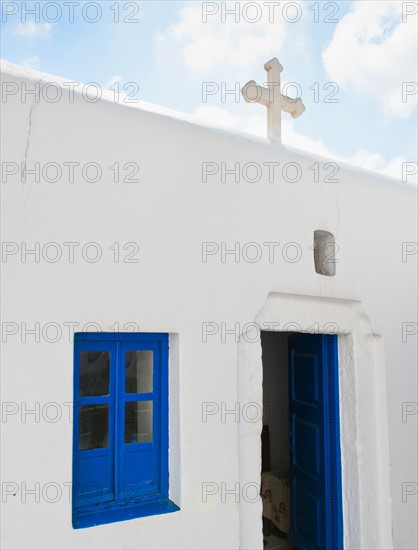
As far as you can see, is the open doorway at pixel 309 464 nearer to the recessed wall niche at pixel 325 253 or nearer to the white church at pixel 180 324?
the white church at pixel 180 324

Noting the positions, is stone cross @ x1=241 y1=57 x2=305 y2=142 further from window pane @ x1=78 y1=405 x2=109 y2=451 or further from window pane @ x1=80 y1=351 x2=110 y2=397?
window pane @ x1=78 y1=405 x2=109 y2=451

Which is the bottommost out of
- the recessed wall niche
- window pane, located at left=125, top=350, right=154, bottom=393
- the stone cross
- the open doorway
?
the open doorway

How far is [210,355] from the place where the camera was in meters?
3.23

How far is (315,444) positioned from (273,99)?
2.95 m

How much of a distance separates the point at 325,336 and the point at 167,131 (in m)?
2.10

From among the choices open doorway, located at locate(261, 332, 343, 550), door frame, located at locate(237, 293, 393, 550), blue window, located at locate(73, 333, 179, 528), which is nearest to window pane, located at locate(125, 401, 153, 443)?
blue window, located at locate(73, 333, 179, 528)

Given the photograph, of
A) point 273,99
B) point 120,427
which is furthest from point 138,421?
point 273,99

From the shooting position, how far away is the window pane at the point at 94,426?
9.91 ft

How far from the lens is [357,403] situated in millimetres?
3936

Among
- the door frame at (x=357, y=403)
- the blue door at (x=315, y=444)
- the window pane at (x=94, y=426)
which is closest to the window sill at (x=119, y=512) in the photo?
the window pane at (x=94, y=426)

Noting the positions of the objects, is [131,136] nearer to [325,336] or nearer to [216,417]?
[216,417]

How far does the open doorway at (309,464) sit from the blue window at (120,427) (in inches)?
62.3

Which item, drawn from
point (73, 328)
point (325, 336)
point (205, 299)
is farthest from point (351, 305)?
point (73, 328)

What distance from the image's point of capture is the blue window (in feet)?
9.63
